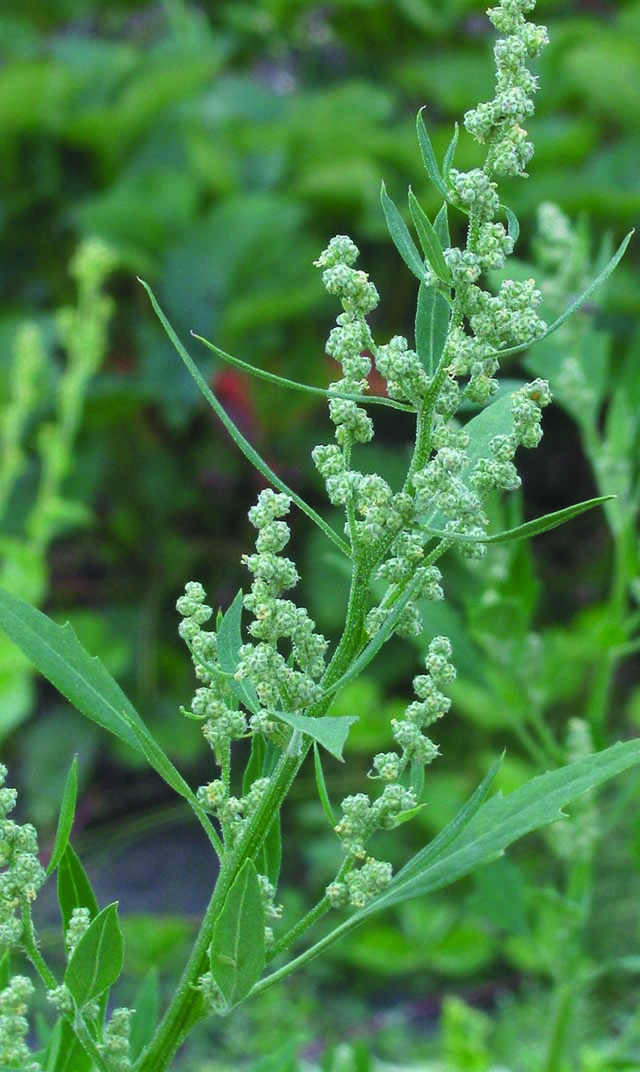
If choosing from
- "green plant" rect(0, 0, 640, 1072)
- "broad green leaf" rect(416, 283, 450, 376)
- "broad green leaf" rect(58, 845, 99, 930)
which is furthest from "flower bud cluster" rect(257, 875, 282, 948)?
"broad green leaf" rect(416, 283, 450, 376)

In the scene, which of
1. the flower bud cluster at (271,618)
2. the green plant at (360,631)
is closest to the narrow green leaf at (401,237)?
the green plant at (360,631)

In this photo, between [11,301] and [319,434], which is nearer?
[319,434]

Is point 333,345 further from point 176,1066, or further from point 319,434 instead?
point 319,434

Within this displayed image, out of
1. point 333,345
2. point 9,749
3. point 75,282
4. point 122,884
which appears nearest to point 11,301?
point 75,282

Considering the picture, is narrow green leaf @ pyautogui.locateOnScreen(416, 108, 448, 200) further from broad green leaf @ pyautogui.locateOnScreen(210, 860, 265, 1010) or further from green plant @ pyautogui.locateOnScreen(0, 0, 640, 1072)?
broad green leaf @ pyautogui.locateOnScreen(210, 860, 265, 1010)


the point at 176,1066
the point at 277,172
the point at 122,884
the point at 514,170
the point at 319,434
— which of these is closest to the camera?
the point at 514,170

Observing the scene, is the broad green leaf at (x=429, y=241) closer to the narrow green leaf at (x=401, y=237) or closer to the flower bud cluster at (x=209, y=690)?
the narrow green leaf at (x=401, y=237)

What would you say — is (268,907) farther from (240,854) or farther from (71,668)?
(71,668)
